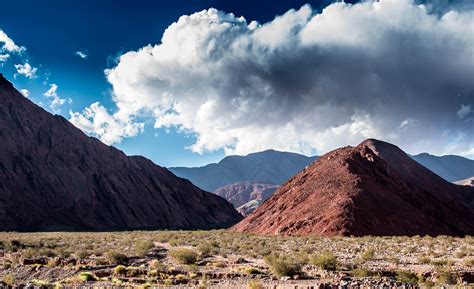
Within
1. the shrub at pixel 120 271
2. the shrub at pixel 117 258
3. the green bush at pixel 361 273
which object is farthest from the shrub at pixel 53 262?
the green bush at pixel 361 273

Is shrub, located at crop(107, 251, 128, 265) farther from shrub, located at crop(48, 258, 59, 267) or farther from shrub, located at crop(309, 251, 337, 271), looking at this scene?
shrub, located at crop(309, 251, 337, 271)

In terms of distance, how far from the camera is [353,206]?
5144 cm

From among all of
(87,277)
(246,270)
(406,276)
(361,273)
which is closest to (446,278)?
(406,276)

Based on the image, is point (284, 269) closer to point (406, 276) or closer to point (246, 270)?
point (246, 270)

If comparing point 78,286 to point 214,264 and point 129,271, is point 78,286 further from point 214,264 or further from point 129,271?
point 214,264

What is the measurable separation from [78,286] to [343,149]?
6406 centimetres

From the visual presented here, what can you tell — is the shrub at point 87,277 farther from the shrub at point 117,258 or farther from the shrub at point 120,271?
the shrub at point 117,258

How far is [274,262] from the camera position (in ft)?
65.1

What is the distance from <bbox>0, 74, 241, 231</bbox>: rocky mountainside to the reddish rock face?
43.0 m

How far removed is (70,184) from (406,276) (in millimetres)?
92162

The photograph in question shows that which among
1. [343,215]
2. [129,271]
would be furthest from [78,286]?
[343,215]

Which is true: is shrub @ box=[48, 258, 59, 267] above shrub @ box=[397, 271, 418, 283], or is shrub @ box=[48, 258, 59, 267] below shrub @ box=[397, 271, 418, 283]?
above

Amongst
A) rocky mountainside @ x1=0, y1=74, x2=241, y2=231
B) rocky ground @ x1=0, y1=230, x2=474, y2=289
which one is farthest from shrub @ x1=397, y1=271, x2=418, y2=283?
rocky mountainside @ x1=0, y1=74, x2=241, y2=231

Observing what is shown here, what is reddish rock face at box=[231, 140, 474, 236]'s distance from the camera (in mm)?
49688
